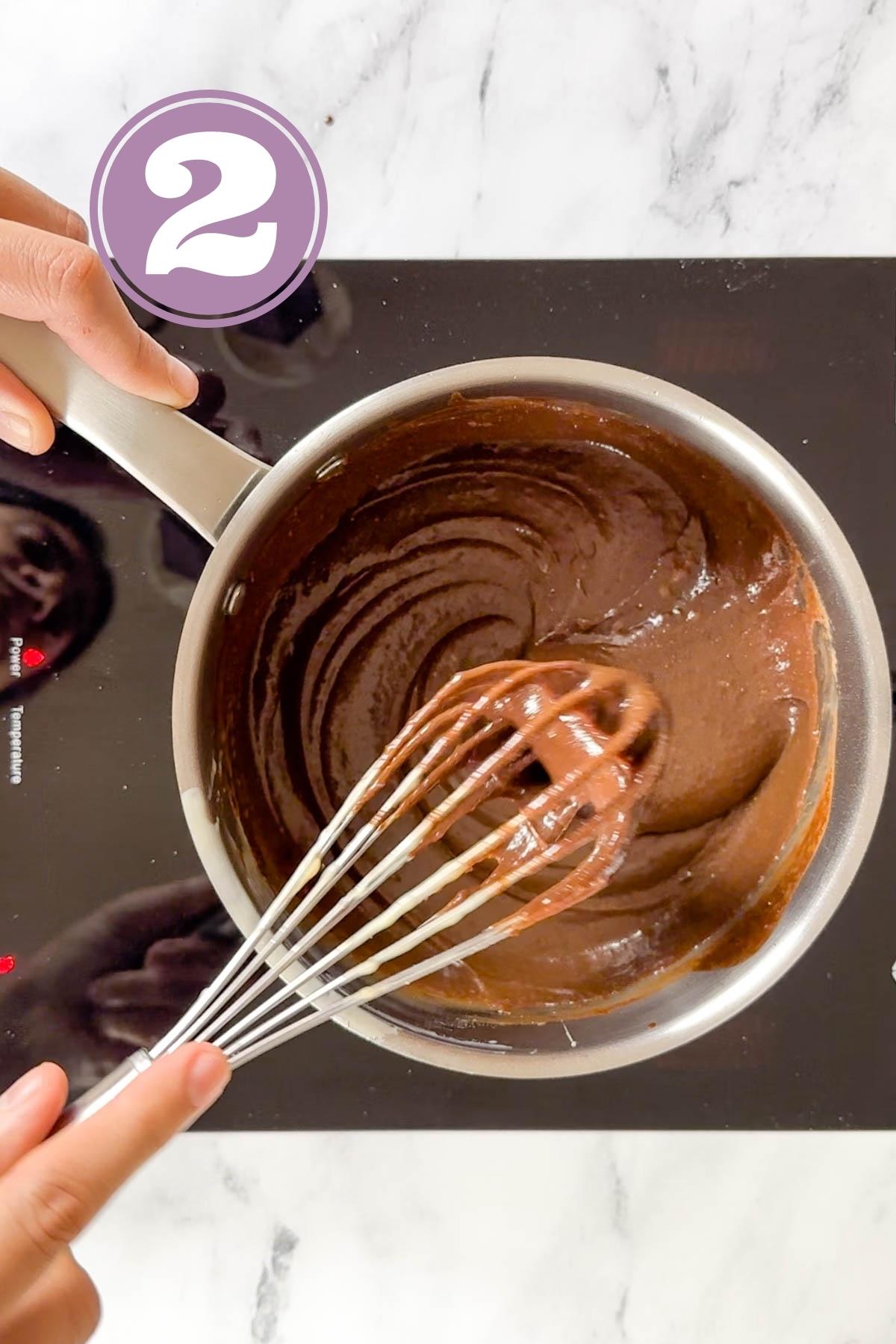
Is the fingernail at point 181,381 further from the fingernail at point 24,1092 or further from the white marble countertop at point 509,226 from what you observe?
the fingernail at point 24,1092

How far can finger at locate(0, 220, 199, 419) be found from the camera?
555 millimetres

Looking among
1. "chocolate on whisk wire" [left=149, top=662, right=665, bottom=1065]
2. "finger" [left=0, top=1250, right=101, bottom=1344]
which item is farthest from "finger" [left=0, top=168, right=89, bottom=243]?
"finger" [left=0, top=1250, right=101, bottom=1344]

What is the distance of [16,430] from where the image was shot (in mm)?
654

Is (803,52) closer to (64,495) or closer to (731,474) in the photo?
(731,474)

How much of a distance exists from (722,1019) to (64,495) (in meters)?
0.54

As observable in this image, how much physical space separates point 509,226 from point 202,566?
1.09 feet

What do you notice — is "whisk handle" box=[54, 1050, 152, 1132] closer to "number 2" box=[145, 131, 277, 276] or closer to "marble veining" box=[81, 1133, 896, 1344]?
"marble veining" box=[81, 1133, 896, 1344]

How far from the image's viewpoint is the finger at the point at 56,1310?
0.54m

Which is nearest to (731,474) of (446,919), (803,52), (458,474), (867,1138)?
(458,474)

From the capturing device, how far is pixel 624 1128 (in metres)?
0.73

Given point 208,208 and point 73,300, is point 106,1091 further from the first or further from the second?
point 208,208

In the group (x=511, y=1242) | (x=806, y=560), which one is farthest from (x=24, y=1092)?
(x=806, y=560)

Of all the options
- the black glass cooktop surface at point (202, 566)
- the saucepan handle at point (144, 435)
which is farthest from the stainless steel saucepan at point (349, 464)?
the black glass cooktop surface at point (202, 566)

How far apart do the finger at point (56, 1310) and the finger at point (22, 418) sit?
48cm
